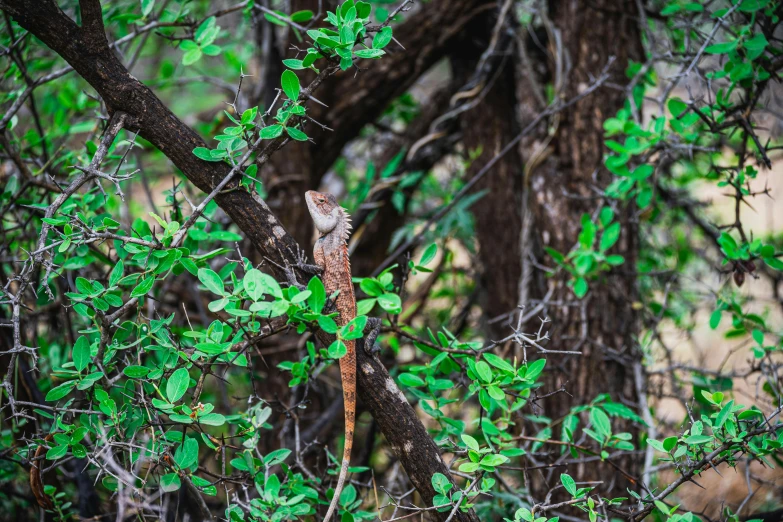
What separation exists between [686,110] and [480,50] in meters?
1.67

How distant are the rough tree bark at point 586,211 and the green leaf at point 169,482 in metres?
1.91

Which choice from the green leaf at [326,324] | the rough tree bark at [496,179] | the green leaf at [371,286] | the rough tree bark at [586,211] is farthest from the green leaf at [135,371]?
the rough tree bark at [496,179]

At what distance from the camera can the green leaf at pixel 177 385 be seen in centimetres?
172

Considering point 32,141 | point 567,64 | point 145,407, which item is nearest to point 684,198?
point 567,64

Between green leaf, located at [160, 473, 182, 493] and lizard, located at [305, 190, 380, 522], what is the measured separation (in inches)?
19.1

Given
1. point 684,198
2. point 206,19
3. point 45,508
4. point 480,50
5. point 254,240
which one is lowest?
point 45,508

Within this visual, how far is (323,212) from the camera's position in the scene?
105 inches

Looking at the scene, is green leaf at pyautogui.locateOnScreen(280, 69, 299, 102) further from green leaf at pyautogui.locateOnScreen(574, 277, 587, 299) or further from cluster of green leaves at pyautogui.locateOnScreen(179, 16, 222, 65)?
green leaf at pyautogui.locateOnScreen(574, 277, 587, 299)

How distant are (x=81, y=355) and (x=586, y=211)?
2592mm

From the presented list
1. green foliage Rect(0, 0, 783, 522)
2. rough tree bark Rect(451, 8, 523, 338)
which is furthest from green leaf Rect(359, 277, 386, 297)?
rough tree bark Rect(451, 8, 523, 338)

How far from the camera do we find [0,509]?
277 cm

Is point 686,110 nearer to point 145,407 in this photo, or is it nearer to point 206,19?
point 206,19

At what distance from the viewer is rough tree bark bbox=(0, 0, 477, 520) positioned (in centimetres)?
174

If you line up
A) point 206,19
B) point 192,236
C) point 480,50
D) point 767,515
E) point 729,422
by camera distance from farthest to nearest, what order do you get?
1. point 480,50
2. point 206,19
3. point 767,515
4. point 192,236
5. point 729,422
